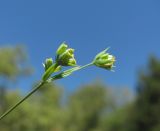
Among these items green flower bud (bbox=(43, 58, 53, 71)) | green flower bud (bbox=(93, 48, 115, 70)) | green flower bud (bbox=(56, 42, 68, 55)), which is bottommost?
green flower bud (bbox=(93, 48, 115, 70))

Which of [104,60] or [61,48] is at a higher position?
[61,48]

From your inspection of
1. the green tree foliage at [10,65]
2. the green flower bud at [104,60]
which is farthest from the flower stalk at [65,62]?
the green tree foliage at [10,65]

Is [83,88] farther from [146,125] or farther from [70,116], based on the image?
[146,125]

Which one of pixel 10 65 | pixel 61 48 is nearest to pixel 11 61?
pixel 10 65

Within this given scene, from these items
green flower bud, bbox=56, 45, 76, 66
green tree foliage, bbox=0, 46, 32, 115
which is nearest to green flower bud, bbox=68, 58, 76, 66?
green flower bud, bbox=56, 45, 76, 66

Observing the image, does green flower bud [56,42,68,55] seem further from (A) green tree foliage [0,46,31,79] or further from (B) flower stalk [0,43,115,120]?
(A) green tree foliage [0,46,31,79]

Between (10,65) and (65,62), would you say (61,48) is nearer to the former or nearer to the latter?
(65,62)

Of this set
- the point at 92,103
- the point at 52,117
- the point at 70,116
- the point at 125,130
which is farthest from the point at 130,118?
the point at 92,103

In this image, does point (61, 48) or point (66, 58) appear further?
point (61, 48)
